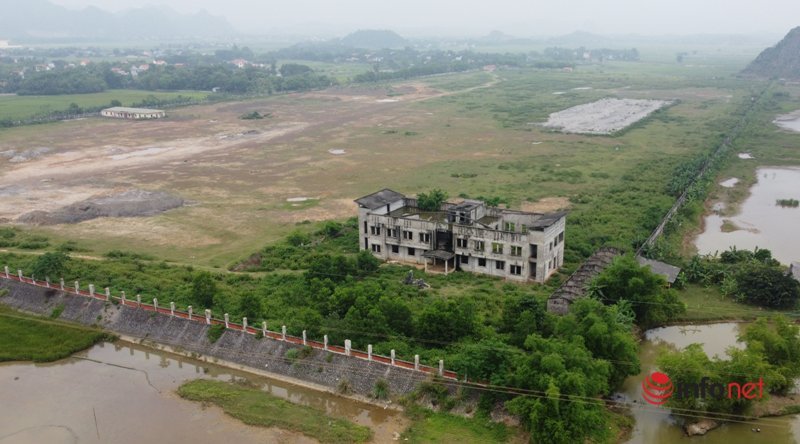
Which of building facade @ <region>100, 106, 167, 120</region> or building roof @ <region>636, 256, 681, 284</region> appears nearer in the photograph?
building roof @ <region>636, 256, 681, 284</region>

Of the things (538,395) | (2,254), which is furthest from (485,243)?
(2,254)

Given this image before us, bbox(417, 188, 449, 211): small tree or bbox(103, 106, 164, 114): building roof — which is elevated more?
bbox(103, 106, 164, 114): building roof

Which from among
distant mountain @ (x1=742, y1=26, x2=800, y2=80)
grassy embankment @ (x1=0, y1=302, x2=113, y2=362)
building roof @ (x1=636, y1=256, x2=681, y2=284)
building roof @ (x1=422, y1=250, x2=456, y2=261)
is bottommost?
grassy embankment @ (x1=0, y1=302, x2=113, y2=362)

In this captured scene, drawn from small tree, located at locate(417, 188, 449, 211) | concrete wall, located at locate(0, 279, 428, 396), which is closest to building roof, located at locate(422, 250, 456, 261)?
small tree, located at locate(417, 188, 449, 211)

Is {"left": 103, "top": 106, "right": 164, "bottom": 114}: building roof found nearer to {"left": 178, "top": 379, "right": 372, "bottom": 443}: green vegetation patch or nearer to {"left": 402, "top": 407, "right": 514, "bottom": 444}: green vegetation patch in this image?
{"left": 178, "top": 379, "right": 372, "bottom": 443}: green vegetation patch

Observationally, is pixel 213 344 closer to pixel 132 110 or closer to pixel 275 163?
pixel 275 163

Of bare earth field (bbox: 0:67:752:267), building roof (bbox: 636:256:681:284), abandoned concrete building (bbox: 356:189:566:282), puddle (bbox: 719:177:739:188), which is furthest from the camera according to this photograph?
puddle (bbox: 719:177:739:188)
